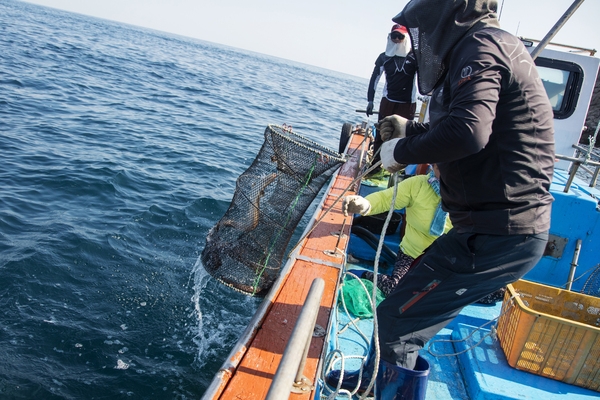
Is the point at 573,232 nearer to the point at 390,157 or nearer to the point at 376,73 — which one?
the point at 390,157

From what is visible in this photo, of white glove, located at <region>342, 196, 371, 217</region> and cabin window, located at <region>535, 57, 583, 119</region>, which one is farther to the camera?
cabin window, located at <region>535, 57, 583, 119</region>

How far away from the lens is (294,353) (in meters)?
1.41

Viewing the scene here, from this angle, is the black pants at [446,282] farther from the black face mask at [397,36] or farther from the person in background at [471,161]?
the black face mask at [397,36]

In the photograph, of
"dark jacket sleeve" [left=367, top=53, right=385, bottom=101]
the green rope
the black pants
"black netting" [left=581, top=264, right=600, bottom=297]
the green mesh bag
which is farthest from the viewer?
"dark jacket sleeve" [left=367, top=53, right=385, bottom=101]

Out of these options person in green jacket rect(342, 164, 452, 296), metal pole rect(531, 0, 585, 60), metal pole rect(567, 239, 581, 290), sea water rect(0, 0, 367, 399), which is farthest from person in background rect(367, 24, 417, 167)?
metal pole rect(531, 0, 585, 60)

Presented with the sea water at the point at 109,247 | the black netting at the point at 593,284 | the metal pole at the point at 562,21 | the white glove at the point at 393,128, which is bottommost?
the sea water at the point at 109,247

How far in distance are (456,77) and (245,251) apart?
2424 millimetres

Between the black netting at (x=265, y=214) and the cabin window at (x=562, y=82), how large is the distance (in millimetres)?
3986

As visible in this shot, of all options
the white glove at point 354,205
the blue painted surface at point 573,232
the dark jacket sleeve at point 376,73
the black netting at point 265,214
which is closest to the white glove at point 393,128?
the black netting at point 265,214

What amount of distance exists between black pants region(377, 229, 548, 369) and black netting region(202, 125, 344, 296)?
1.38m

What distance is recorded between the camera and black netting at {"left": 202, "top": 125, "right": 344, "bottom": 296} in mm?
3561

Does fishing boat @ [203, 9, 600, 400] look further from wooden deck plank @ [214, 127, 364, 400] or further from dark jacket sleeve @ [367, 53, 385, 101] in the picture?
dark jacket sleeve @ [367, 53, 385, 101]

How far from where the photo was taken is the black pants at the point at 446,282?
210 centimetres

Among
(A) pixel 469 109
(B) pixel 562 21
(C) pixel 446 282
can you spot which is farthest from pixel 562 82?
(A) pixel 469 109
